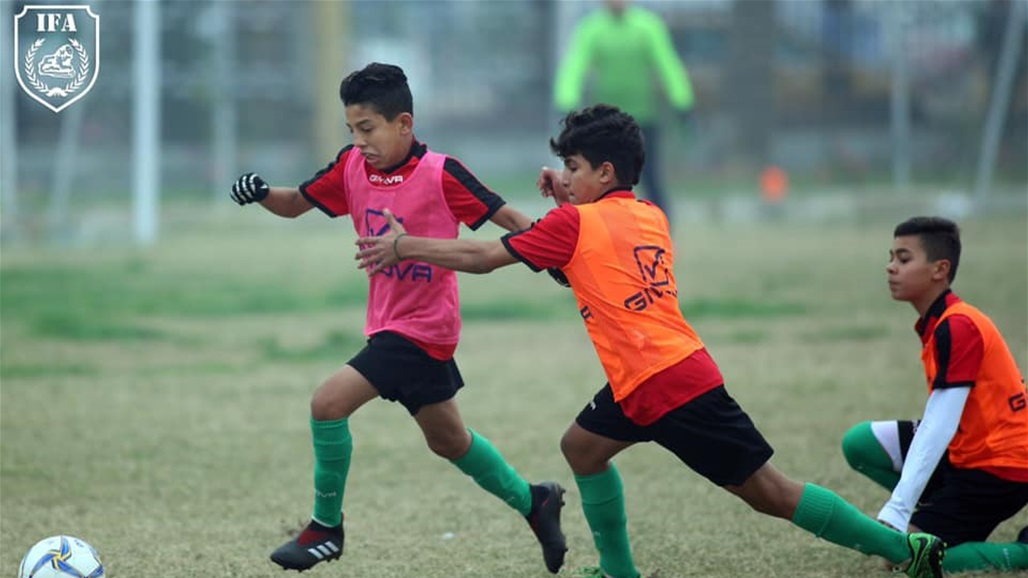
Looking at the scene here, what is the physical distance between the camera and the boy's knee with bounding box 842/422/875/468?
184 inches

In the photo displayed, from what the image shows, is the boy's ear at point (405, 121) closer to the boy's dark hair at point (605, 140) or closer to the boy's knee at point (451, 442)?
the boy's dark hair at point (605, 140)

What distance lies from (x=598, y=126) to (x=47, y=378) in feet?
16.3

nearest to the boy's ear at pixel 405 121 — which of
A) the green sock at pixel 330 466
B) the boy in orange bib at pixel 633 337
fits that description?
the boy in orange bib at pixel 633 337

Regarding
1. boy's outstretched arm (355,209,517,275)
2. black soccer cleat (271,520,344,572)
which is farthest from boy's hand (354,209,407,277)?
black soccer cleat (271,520,344,572)

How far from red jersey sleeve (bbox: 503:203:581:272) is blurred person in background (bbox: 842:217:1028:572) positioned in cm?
107

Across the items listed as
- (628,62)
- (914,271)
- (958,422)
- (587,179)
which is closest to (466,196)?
(587,179)

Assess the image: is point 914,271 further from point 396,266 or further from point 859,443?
point 396,266

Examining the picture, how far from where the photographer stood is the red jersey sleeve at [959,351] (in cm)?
420

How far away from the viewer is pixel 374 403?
7.48m

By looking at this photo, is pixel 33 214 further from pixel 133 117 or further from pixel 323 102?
pixel 323 102

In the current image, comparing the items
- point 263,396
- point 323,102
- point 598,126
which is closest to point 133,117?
point 323,102

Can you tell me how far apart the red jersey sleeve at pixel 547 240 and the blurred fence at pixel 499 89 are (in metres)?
14.5

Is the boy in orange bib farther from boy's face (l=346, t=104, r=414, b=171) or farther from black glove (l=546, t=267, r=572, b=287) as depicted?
boy's face (l=346, t=104, r=414, b=171)

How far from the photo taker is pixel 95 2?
16.2m
